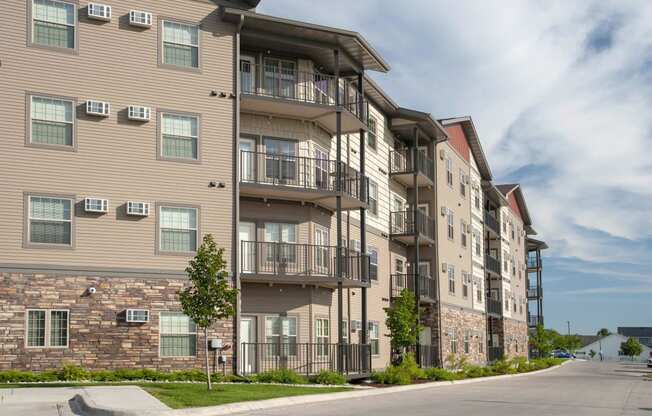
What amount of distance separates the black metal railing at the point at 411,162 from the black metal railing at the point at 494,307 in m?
16.2

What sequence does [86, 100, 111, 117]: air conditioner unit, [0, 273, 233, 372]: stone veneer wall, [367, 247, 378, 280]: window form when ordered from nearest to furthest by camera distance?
[0, 273, 233, 372]: stone veneer wall < [86, 100, 111, 117]: air conditioner unit < [367, 247, 378, 280]: window

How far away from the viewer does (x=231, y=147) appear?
93.1 ft

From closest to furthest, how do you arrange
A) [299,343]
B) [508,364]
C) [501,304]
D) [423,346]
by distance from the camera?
1. [299,343]
2. [423,346]
3. [508,364]
4. [501,304]

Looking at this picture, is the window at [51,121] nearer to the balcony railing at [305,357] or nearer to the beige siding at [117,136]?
the beige siding at [117,136]

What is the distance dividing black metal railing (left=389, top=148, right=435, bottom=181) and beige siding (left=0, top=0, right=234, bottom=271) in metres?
14.3

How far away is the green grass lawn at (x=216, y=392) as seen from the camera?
19328mm

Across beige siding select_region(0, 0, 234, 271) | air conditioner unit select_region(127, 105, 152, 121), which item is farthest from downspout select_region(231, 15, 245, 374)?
air conditioner unit select_region(127, 105, 152, 121)

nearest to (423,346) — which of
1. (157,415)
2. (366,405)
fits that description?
(366,405)

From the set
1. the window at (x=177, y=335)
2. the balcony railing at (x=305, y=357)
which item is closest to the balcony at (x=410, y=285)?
the balcony railing at (x=305, y=357)

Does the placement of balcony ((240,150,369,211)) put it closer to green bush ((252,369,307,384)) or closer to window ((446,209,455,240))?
green bush ((252,369,307,384))

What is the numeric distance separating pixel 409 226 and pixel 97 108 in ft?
63.8

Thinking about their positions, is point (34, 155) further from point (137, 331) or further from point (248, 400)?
point (248, 400)

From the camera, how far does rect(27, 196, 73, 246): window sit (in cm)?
2506

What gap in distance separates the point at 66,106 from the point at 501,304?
137 ft
